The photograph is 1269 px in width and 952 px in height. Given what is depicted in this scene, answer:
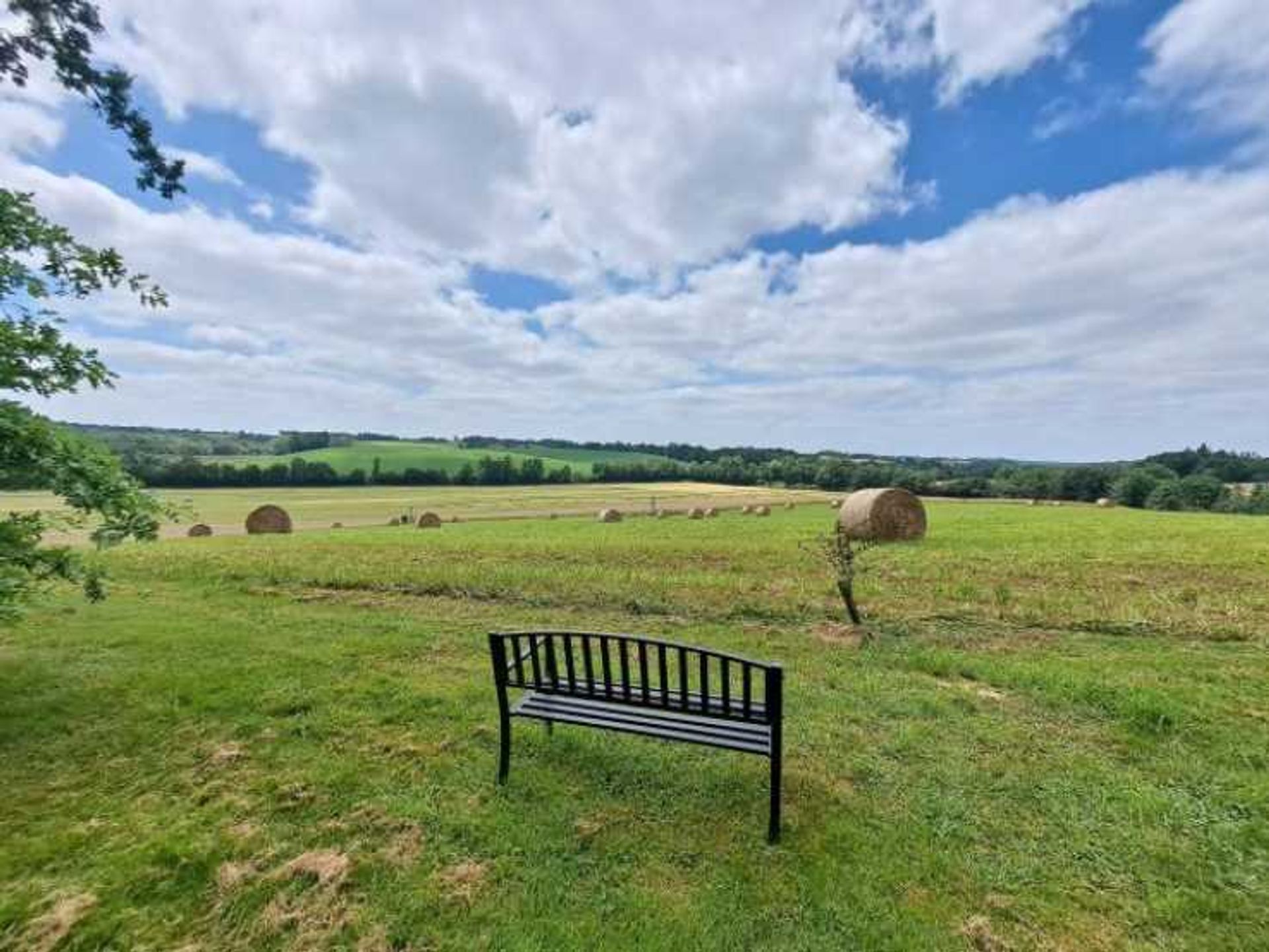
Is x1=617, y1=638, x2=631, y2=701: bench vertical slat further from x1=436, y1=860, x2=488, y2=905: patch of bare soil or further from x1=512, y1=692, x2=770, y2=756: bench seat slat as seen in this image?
x1=436, y1=860, x2=488, y2=905: patch of bare soil

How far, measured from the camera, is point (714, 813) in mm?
3969

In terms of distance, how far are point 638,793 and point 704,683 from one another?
113cm

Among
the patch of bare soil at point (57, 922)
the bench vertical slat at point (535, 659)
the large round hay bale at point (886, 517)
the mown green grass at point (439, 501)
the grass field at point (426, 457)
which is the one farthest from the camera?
the grass field at point (426, 457)

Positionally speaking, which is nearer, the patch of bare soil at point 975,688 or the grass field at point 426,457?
the patch of bare soil at point 975,688

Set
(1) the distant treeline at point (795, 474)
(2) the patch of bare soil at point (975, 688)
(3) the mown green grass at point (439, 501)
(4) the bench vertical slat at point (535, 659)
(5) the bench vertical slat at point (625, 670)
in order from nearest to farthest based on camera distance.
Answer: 1. (5) the bench vertical slat at point (625, 670)
2. (4) the bench vertical slat at point (535, 659)
3. (2) the patch of bare soil at point (975, 688)
4. (3) the mown green grass at point (439, 501)
5. (1) the distant treeline at point (795, 474)

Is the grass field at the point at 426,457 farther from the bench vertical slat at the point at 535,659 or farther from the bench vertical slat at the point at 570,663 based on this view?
the bench vertical slat at the point at 570,663

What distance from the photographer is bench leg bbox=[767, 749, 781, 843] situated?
3.62 m

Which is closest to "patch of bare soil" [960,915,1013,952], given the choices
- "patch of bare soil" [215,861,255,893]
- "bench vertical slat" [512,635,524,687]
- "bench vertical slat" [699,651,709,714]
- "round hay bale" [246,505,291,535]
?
"bench vertical slat" [699,651,709,714]

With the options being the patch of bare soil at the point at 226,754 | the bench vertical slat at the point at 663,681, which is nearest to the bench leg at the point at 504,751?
the bench vertical slat at the point at 663,681

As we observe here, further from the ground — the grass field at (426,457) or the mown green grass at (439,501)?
the grass field at (426,457)

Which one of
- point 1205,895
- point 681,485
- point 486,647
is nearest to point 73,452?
point 486,647

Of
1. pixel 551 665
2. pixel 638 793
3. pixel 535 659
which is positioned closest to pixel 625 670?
pixel 551 665

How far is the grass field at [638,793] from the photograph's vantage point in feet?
10.0

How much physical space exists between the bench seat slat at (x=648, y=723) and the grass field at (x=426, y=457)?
3448 inches
